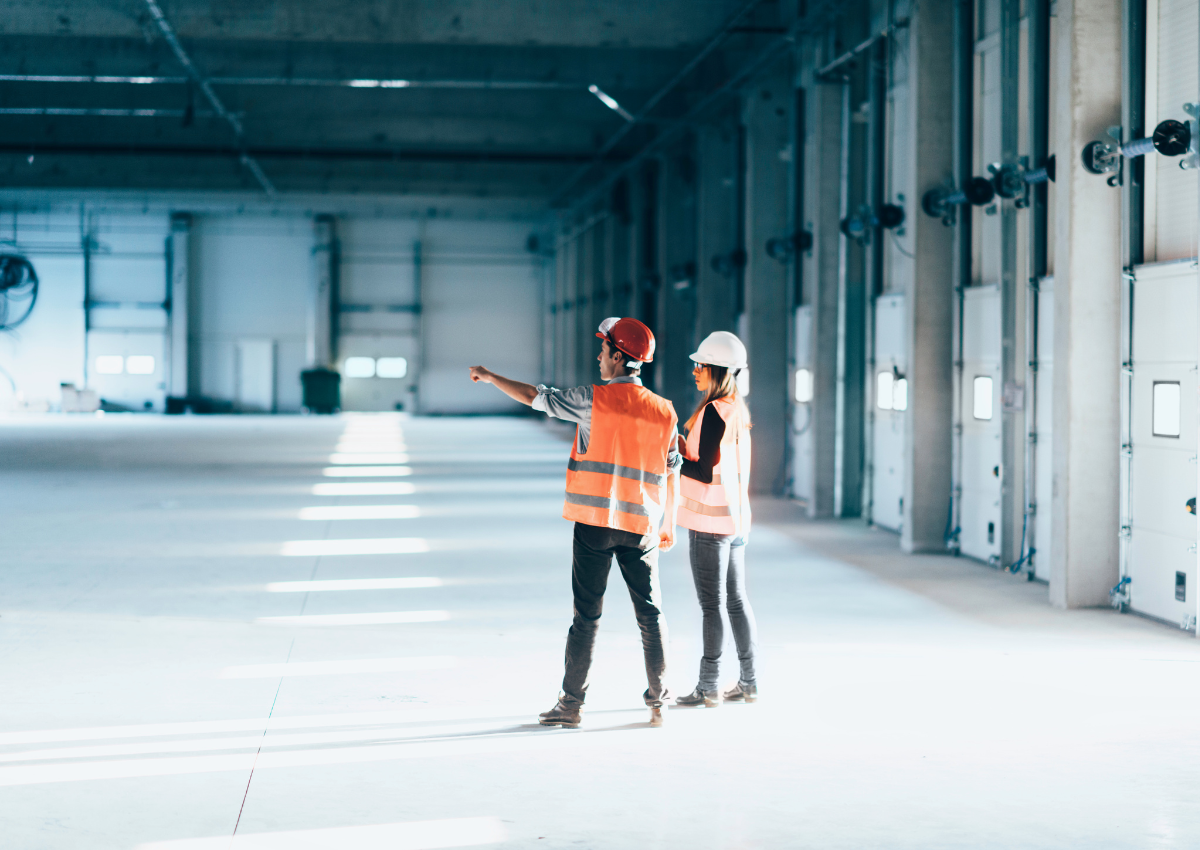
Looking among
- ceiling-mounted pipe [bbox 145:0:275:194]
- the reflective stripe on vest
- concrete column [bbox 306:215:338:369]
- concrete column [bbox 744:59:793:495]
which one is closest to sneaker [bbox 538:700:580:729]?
the reflective stripe on vest

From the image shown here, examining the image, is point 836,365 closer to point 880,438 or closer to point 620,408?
point 880,438

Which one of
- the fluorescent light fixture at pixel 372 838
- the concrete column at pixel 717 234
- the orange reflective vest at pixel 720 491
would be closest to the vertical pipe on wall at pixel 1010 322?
the orange reflective vest at pixel 720 491

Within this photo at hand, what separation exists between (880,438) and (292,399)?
1306 inches

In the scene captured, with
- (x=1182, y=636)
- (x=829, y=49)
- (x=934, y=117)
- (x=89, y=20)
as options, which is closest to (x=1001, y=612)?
(x=1182, y=636)

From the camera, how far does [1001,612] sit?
9586 millimetres

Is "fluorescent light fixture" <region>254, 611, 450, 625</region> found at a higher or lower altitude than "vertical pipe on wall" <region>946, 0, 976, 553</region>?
lower

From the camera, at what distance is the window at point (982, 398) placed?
1241 cm

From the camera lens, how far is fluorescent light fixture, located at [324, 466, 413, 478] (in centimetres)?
2139

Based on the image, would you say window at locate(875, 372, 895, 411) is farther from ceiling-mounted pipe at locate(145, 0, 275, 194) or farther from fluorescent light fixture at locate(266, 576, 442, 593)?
ceiling-mounted pipe at locate(145, 0, 275, 194)

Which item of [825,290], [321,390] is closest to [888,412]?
[825,290]

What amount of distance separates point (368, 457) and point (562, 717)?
19745 millimetres

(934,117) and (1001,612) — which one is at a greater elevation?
(934,117)

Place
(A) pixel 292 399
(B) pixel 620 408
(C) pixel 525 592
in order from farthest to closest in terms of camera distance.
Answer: (A) pixel 292 399, (C) pixel 525 592, (B) pixel 620 408

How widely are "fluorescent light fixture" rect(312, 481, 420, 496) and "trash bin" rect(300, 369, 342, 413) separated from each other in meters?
23.5
